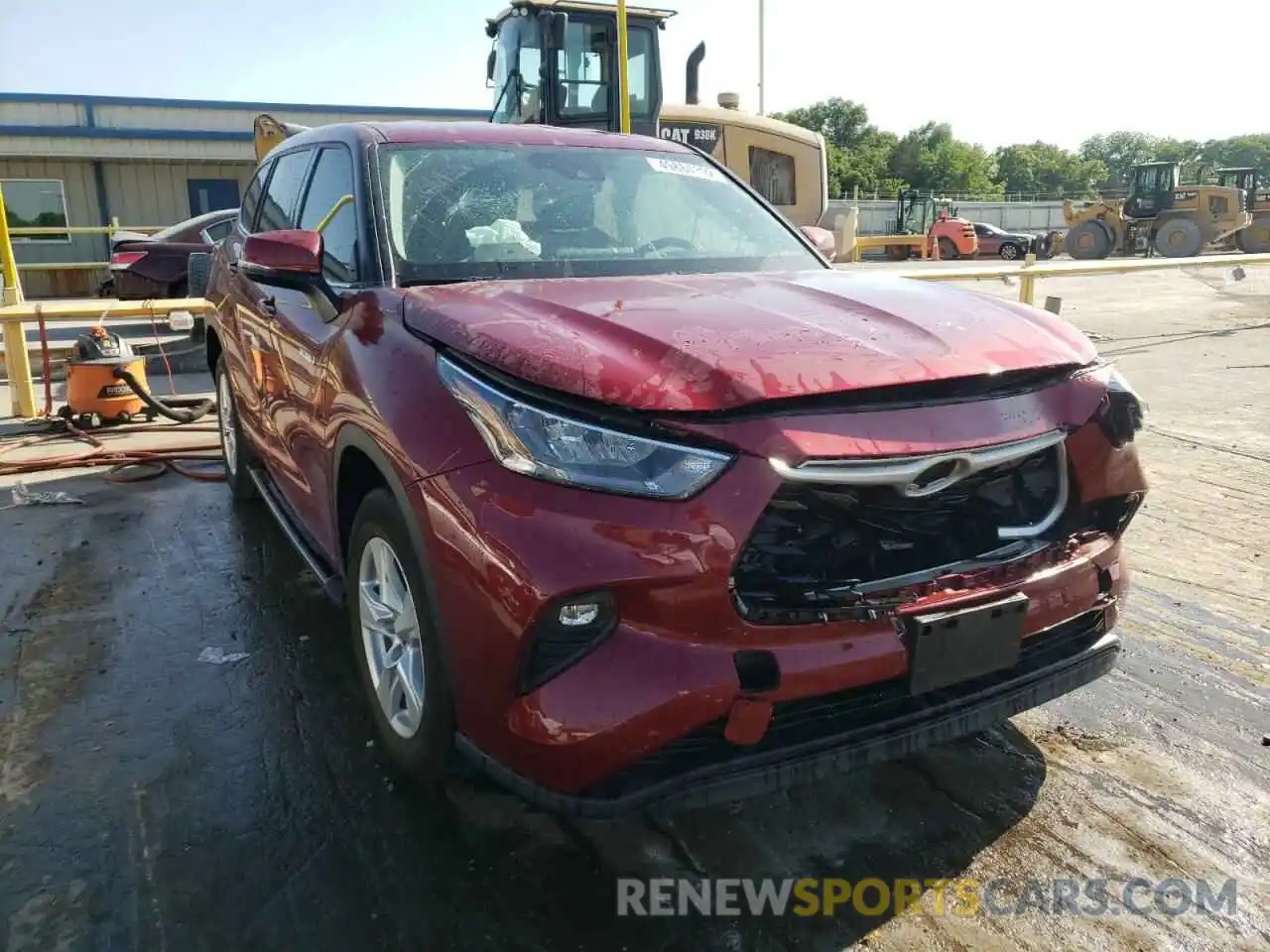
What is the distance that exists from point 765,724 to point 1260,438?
19.6 ft

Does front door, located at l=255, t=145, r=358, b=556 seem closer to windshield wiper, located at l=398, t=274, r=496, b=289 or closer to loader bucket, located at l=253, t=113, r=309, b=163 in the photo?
windshield wiper, located at l=398, t=274, r=496, b=289

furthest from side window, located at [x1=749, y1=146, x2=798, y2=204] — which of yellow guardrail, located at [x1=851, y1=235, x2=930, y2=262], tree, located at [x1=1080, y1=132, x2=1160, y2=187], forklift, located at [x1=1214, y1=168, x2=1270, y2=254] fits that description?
Answer: tree, located at [x1=1080, y1=132, x2=1160, y2=187]

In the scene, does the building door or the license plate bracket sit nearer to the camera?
the license plate bracket

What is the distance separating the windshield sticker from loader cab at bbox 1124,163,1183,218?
1310 inches

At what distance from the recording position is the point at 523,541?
203 centimetres

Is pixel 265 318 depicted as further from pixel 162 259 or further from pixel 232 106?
pixel 232 106

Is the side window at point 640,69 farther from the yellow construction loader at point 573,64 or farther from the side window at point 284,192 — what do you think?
the side window at point 284,192

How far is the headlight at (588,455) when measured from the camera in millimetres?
2021

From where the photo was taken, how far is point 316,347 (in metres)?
3.16

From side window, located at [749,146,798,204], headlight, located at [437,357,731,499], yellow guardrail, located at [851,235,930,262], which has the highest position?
side window, located at [749,146,798,204]

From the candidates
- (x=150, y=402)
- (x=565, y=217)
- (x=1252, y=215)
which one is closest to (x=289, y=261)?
(x=565, y=217)

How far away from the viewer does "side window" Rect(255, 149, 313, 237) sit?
13.5 feet

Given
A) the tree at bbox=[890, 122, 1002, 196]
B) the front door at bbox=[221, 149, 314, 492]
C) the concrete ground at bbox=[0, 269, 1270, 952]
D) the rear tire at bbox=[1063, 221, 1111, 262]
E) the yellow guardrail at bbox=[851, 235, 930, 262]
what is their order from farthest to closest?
the tree at bbox=[890, 122, 1002, 196], the yellow guardrail at bbox=[851, 235, 930, 262], the rear tire at bbox=[1063, 221, 1111, 262], the front door at bbox=[221, 149, 314, 492], the concrete ground at bbox=[0, 269, 1270, 952]

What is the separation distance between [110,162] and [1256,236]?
37.2m
